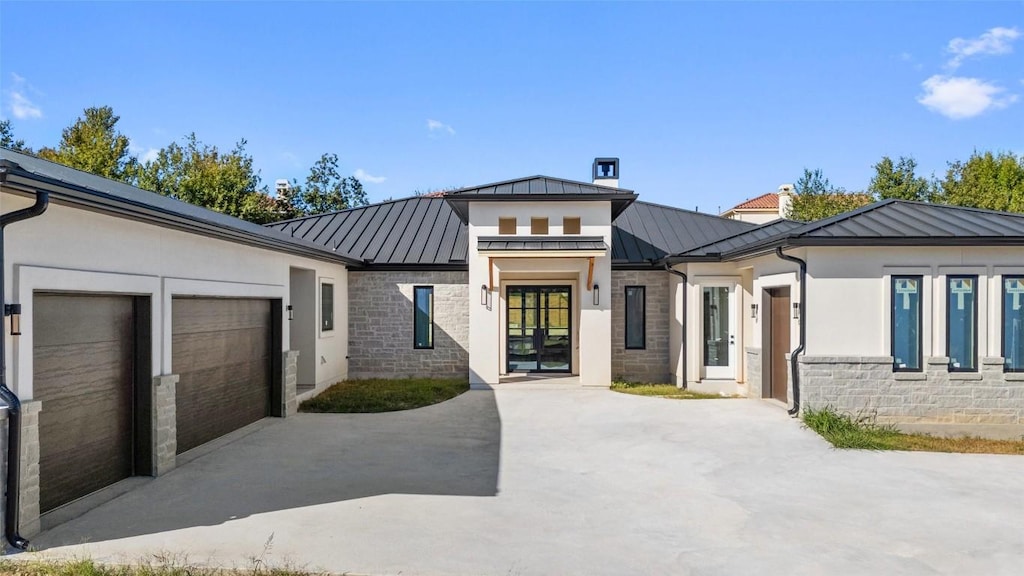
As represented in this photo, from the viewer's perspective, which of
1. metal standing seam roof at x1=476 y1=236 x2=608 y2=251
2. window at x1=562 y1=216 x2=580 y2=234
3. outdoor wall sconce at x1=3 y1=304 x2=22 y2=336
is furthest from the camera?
window at x1=562 y1=216 x2=580 y2=234

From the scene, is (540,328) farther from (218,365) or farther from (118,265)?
(118,265)

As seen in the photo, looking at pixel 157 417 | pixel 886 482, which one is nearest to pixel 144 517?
pixel 157 417

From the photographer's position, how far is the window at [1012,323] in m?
10.1

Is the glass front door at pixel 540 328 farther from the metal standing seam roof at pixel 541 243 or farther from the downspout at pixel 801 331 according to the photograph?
the downspout at pixel 801 331

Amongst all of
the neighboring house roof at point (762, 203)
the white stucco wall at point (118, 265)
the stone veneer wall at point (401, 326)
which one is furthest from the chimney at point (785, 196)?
the white stucco wall at point (118, 265)

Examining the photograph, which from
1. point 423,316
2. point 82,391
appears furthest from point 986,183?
point 82,391

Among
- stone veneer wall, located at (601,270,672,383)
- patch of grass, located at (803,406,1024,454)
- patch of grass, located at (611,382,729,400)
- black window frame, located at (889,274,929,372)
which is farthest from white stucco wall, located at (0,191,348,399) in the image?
Answer: black window frame, located at (889,274,929,372)

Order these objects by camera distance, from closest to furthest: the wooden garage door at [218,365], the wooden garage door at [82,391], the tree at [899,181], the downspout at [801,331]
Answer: the wooden garage door at [82,391] → the wooden garage door at [218,365] → the downspout at [801,331] → the tree at [899,181]

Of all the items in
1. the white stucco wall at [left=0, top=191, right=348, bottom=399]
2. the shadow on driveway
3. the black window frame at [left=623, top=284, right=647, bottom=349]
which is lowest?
the shadow on driveway

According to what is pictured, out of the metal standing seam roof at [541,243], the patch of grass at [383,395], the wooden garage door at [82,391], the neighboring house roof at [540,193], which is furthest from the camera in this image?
the neighboring house roof at [540,193]

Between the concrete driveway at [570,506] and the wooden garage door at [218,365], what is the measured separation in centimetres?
60

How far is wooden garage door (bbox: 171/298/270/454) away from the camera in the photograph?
27.4 ft

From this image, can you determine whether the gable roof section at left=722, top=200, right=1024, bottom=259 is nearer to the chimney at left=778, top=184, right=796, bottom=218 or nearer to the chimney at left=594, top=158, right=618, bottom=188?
the chimney at left=594, top=158, right=618, bottom=188

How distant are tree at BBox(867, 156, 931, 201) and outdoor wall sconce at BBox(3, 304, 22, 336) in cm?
3292
